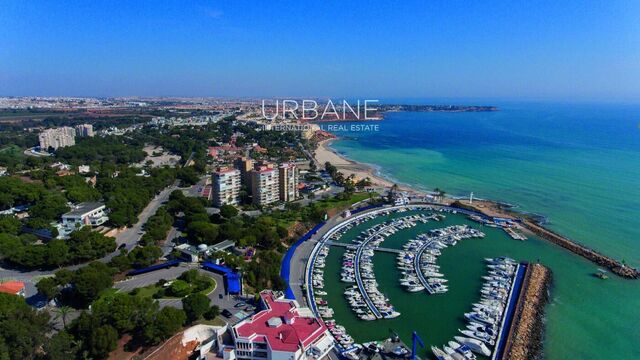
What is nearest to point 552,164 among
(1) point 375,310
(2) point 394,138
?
(2) point 394,138

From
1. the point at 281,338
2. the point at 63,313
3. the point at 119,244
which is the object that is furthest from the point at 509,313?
the point at 119,244

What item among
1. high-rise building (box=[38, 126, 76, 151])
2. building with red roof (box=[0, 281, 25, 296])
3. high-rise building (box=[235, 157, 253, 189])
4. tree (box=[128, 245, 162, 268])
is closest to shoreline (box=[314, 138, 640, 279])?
high-rise building (box=[235, 157, 253, 189])

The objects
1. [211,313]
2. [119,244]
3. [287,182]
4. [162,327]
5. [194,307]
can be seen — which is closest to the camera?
[162,327]

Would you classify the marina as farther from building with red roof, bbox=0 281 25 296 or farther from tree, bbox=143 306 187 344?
building with red roof, bbox=0 281 25 296

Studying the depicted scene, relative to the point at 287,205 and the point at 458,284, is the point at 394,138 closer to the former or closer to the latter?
the point at 287,205

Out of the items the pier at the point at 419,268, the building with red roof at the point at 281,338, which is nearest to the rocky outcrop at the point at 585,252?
the pier at the point at 419,268

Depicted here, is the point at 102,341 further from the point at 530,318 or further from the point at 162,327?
the point at 530,318
